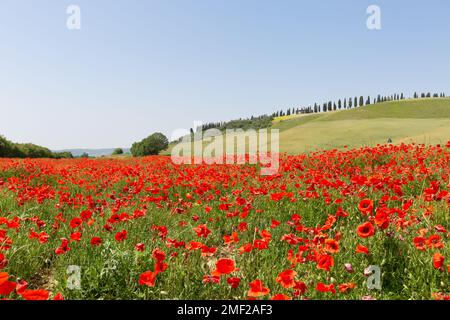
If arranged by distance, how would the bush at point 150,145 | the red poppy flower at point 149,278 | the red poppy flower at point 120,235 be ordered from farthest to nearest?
the bush at point 150,145 → the red poppy flower at point 120,235 → the red poppy flower at point 149,278

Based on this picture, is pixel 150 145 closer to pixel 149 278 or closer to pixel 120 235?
pixel 120 235

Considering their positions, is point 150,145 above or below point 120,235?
above

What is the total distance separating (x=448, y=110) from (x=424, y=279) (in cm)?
7348

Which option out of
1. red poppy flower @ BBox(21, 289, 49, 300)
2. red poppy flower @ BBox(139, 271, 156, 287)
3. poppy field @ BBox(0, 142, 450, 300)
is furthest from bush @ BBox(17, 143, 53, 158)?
red poppy flower @ BBox(21, 289, 49, 300)

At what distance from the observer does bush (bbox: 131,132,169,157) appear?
70062 mm

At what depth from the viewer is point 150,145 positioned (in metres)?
70.1

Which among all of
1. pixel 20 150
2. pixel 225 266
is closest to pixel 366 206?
pixel 225 266

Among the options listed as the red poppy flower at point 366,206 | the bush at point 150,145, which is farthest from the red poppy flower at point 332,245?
the bush at point 150,145

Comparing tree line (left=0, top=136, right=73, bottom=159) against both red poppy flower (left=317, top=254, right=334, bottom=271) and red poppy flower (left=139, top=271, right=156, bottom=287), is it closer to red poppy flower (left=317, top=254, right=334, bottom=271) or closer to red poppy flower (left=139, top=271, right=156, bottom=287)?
red poppy flower (left=139, top=271, right=156, bottom=287)

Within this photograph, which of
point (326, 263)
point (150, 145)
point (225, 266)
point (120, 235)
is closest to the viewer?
point (225, 266)

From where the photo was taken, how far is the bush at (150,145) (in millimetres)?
70062

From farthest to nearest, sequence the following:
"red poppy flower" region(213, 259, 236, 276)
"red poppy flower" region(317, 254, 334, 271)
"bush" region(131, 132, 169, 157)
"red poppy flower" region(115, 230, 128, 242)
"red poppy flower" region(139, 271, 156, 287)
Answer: "bush" region(131, 132, 169, 157)
"red poppy flower" region(115, 230, 128, 242)
"red poppy flower" region(317, 254, 334, 271)
"red poppy flower" region(139, 271, 156, 287)
"red poppy flower" region(213, 259, 236, 276)

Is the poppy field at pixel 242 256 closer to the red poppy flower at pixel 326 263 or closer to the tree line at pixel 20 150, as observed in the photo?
the red poppy flower at pixel 326 263
